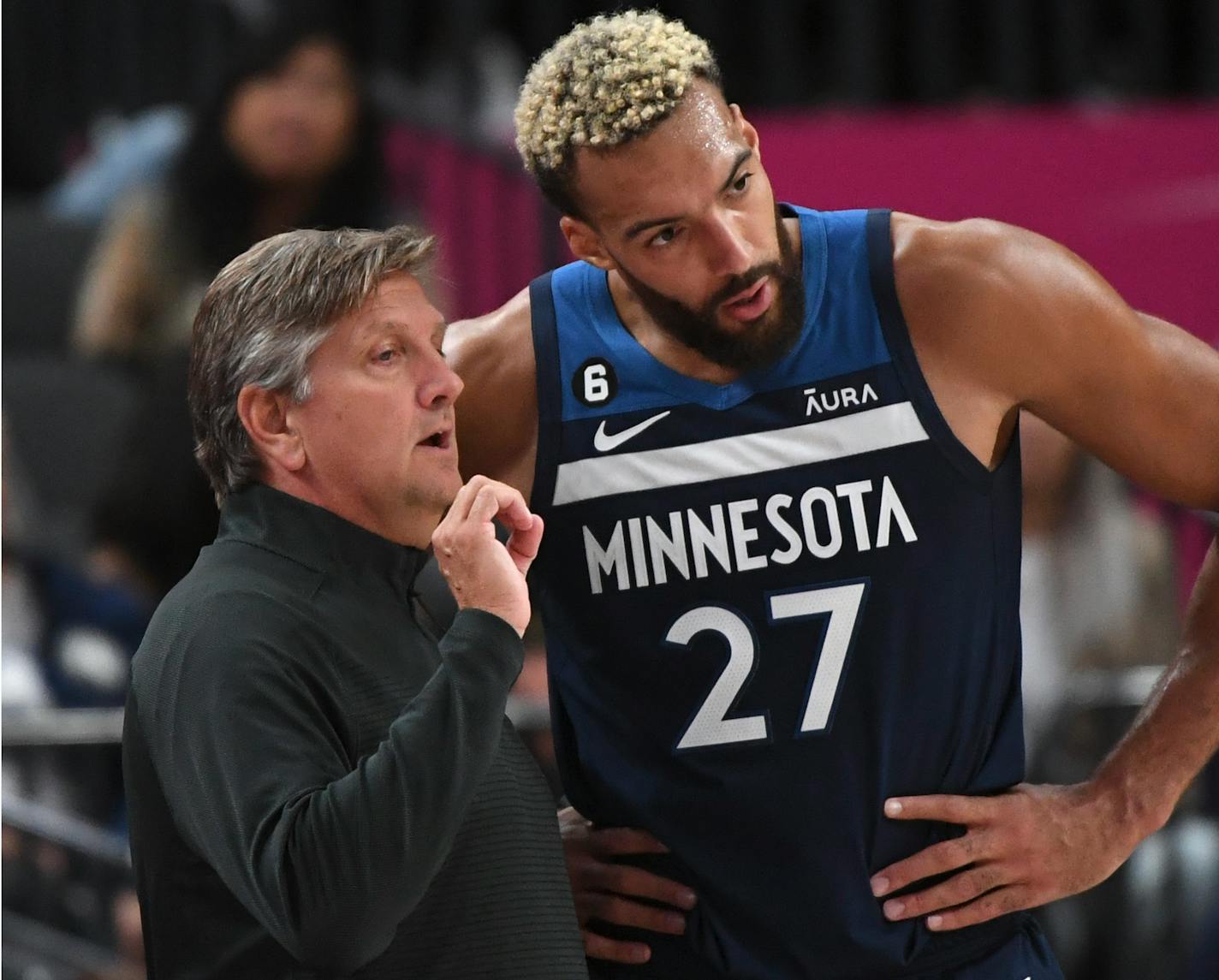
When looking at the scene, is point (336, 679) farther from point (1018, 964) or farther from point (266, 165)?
point (266, 165)

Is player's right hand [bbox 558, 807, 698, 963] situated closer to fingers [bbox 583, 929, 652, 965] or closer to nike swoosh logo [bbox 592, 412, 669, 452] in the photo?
fingers [bbox 583, 929, 652, 965]

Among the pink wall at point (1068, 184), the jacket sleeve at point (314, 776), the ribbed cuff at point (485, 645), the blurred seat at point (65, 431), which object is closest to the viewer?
the jacket sleeve at point (314, 776)

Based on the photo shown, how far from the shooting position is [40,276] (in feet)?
20.2

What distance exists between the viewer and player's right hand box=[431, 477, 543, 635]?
1938 mm

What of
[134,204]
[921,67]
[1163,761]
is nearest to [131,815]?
[1163,761]

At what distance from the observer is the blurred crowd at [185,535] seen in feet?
15.7

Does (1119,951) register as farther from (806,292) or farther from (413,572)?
(413,572)

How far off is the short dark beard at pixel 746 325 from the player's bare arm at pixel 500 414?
0.66ft

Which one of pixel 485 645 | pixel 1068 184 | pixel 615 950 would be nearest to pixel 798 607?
pixel 615 950

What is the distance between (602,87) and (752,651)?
2.50ft

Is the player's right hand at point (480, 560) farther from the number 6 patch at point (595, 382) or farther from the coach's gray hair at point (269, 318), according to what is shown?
the number 6 patch at point (595, 382)

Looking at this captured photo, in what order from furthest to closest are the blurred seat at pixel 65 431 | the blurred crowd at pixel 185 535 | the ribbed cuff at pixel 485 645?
the blurred seat at pixel 65 431
the blurred crowd at pixel 185 535
the ribbed cuff at pixel 485 645

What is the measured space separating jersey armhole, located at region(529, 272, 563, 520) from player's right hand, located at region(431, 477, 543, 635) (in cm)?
55

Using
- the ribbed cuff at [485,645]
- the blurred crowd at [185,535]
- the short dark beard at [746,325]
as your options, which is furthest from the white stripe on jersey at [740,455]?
the blurred crowd at [185,535]
